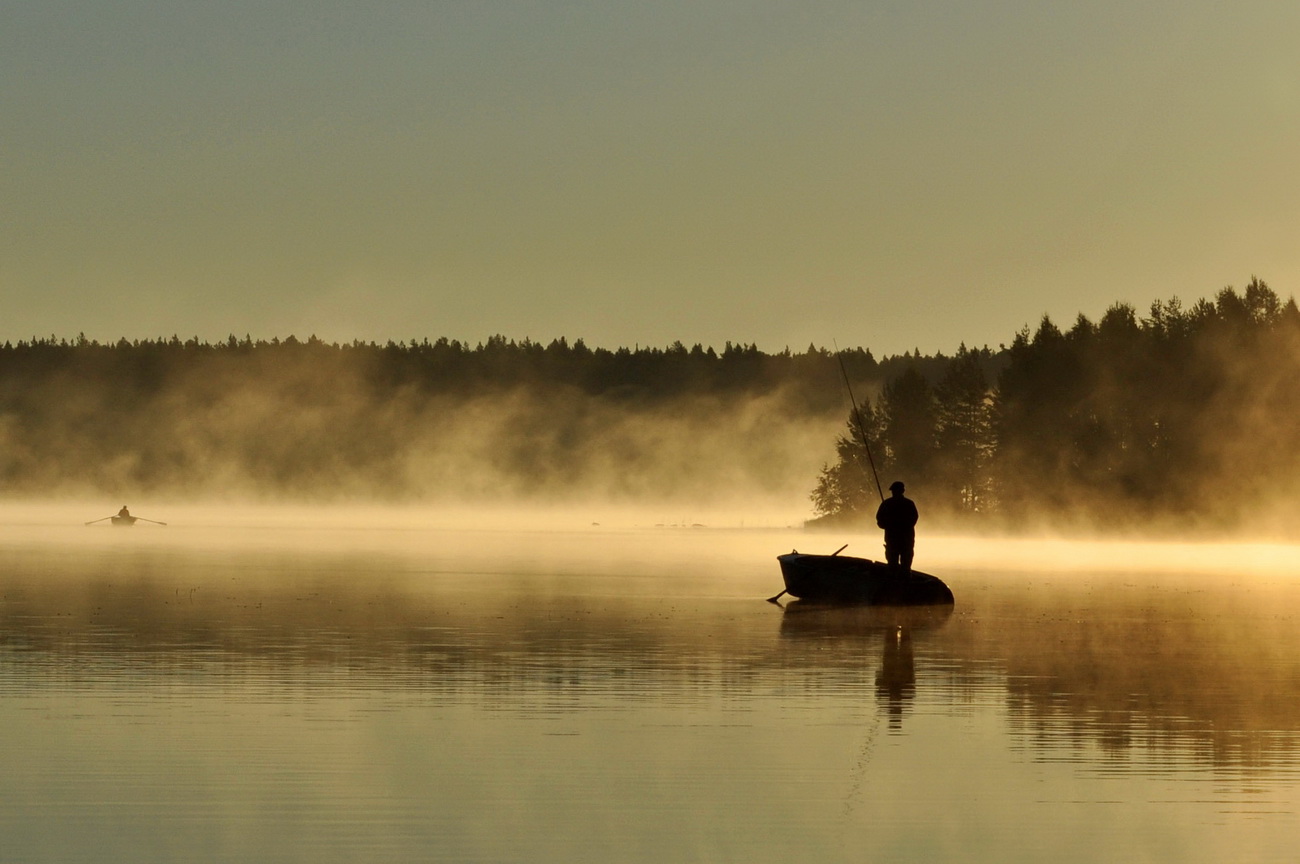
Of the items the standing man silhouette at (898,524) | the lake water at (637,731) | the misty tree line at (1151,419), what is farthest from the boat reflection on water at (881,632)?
the misty tree line at (1151,419)

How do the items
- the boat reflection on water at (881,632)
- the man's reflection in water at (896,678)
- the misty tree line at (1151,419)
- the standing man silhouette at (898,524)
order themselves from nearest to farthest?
the man's reflection in water at (896,678) → the boat reflection on water at (881,632) → the standing man silhouette at (898,524) → the misty tree line at (1151,419)

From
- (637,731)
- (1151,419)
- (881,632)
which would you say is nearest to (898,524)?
(881,632)

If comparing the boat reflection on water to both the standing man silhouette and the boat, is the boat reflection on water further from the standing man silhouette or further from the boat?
the standing man silhouette

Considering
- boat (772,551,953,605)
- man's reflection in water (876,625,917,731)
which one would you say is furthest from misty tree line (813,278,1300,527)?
man's reflection in water (876,625,917,731)

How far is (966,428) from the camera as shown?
5561 inches

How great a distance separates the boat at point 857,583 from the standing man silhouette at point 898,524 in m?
0.33

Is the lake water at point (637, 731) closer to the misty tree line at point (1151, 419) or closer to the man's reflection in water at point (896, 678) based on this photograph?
the man's reflection in water at point (896, 678)

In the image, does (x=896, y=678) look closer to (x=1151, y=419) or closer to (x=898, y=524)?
(x=898, y=524)

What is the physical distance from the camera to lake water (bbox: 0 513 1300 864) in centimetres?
1426

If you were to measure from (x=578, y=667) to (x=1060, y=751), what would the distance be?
8780 mm

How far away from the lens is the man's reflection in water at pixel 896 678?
871 inches

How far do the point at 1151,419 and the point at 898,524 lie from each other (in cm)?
8378

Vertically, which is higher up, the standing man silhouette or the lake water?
the standing man silhouette

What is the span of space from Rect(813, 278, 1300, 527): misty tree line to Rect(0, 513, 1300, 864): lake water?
75087 millimetres
